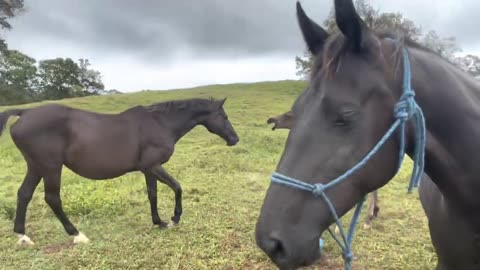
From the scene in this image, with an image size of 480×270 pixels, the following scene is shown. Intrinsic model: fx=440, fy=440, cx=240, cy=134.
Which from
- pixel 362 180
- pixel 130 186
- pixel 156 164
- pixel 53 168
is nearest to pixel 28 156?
pixel 53 168

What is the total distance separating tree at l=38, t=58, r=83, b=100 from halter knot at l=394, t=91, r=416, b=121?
43.8m

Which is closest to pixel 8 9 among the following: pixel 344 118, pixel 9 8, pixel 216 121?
pixel 9 8

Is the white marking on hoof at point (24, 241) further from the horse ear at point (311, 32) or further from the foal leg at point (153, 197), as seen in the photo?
the horse ear at point (311, 32)

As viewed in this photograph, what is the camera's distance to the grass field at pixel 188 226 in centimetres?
473

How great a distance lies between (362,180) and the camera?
5.27 feet

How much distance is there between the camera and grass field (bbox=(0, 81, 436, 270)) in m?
4.73

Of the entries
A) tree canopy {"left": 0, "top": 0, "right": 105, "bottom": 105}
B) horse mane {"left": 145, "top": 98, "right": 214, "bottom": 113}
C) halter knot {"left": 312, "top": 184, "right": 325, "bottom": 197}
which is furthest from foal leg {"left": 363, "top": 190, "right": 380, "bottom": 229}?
tree canopy {"left": 0, "top": 0, "right": 105, "bottom": 105}

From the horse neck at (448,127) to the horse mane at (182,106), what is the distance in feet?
18.1

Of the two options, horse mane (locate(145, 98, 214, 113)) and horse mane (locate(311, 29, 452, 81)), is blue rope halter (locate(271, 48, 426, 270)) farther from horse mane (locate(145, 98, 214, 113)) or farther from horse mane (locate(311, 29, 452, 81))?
horse mane (locate(145, 98, 214, 113))

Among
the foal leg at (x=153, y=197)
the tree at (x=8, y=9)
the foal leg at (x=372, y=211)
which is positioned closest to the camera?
the foal leg at (x=372, y=211)

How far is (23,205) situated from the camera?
226 inches

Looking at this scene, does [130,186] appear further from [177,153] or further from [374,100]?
[374,100]

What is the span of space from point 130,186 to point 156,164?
7.68 feet

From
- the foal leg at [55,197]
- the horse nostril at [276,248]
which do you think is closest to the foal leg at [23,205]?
the foal leg at [55,197]
